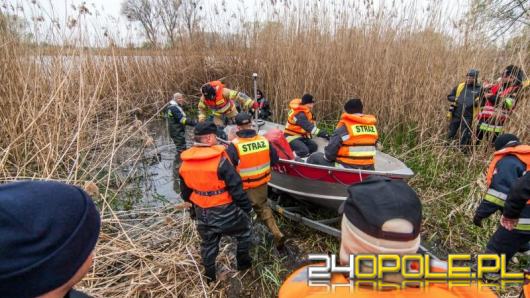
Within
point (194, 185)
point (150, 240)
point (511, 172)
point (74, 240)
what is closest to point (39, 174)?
point (150, 240)

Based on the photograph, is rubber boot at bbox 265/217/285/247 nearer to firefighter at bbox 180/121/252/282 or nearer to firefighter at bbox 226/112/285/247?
firefighter at bbox 226/112/285/247

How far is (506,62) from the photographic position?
4500 mm

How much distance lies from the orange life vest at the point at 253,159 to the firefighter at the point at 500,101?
3341mm

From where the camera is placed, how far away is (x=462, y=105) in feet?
15.8

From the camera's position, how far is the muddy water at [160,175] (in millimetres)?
4642

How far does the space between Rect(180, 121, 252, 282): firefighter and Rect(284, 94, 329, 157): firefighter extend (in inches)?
74.2

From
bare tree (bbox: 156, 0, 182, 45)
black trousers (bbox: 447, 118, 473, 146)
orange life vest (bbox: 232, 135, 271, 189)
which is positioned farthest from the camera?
bare tree (bbox: 156, 0, 182, 45)

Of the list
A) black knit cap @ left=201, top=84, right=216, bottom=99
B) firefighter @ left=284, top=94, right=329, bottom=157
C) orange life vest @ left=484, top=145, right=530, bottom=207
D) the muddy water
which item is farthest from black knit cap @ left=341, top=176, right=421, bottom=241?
black knit cap @ left=201, top=84, right=216, bottom=99

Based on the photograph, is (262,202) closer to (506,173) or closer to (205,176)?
(205,176)

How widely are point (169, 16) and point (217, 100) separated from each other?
356 centimetres

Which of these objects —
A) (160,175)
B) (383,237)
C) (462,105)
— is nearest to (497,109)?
(462,105)

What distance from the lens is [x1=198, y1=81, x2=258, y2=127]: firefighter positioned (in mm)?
5840

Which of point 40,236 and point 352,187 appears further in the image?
point 352,187

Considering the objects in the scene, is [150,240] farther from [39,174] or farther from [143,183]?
[143,183]
